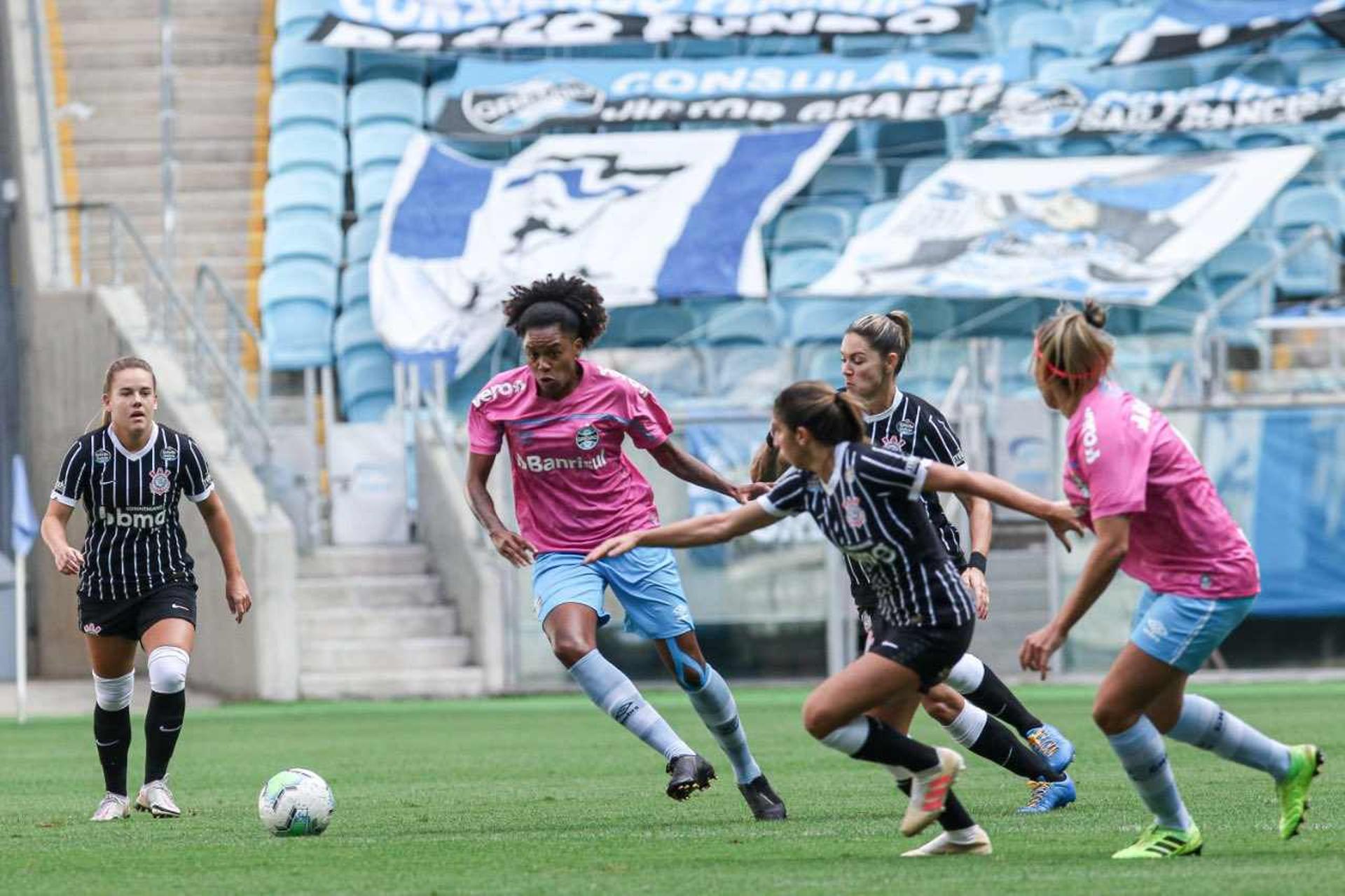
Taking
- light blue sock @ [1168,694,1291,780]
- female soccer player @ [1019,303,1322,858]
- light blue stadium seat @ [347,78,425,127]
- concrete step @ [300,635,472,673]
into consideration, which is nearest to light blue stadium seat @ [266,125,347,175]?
light blue stadium seat @ [347,78,425,127]

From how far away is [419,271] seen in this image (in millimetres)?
22578

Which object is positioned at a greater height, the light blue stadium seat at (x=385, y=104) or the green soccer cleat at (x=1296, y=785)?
the light blue stadium seat at (x=385, y=104)

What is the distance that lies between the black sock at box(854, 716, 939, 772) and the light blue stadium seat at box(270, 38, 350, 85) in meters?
20.6

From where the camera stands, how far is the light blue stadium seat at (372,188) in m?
24.2

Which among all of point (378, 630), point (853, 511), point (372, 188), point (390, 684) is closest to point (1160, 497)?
point (853, 511)

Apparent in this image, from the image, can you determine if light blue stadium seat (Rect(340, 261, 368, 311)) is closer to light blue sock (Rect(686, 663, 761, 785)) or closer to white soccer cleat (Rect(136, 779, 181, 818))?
white soccer cleat (Rect(136, 779, 181, 818))

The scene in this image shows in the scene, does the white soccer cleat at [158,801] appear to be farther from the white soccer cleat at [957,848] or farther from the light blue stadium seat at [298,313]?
the light blue stadium seat at [298,313]

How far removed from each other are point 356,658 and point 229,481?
1.93 metres

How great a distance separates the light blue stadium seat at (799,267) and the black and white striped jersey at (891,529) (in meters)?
16.5

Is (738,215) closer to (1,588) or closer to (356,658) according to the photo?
(356,658)

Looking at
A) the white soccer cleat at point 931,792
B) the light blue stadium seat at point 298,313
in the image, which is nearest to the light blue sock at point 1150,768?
the white soccer cleat at point 931,792

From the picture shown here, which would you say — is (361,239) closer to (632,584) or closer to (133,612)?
(133,612)

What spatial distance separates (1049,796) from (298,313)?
16.0m

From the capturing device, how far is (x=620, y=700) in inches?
325
